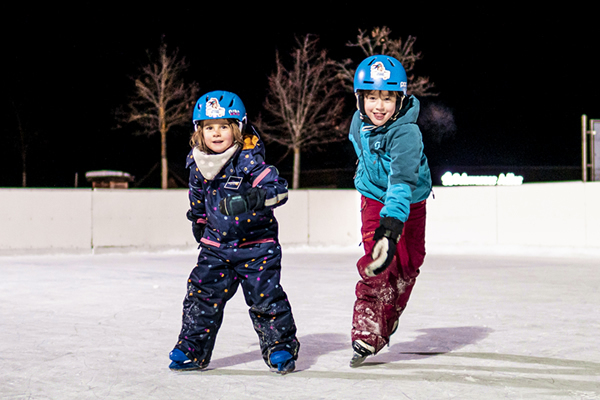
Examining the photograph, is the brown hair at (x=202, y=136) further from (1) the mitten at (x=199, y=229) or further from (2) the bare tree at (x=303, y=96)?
(2) the bare tree at (x=303, y=96)

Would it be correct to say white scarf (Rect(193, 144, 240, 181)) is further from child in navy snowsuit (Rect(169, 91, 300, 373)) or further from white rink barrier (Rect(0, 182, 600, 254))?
white rink barrier (Rect(0, 182, 600, 254))

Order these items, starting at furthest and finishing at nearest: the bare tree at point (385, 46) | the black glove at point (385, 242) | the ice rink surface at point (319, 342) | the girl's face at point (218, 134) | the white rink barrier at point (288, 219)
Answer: the bare tree at point (385, 46)
the white rink barrier at point (288, 219)
the girl's face at point (218, 134)
the black glove at point (385, 242)
the ice rink surface at point (319, 342)

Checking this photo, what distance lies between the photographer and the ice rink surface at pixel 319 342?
3.05 metres

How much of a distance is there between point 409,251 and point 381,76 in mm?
903

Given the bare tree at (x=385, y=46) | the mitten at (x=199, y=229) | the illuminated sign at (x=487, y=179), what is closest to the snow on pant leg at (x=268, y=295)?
the mitten at (x=199, y=229)

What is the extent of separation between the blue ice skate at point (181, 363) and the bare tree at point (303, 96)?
2345 centimetres

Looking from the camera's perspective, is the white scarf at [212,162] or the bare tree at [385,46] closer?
the white scarf at [212,162]

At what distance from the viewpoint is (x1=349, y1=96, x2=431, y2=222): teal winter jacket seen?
3.29 meters

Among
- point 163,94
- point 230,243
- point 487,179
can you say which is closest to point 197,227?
point 230,243

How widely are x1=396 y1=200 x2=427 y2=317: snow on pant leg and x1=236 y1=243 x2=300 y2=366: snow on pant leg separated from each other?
0.64 meters

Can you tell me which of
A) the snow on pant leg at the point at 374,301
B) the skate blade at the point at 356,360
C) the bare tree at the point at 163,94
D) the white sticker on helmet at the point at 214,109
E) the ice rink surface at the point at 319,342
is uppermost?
the bare tree at the point at 163,94

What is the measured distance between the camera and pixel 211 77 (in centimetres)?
3119

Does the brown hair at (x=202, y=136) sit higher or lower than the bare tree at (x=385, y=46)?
lower

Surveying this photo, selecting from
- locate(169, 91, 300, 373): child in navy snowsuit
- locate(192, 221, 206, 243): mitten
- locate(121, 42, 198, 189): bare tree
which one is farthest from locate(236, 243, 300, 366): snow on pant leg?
locate(121, 42, 198, 189): bare tree
